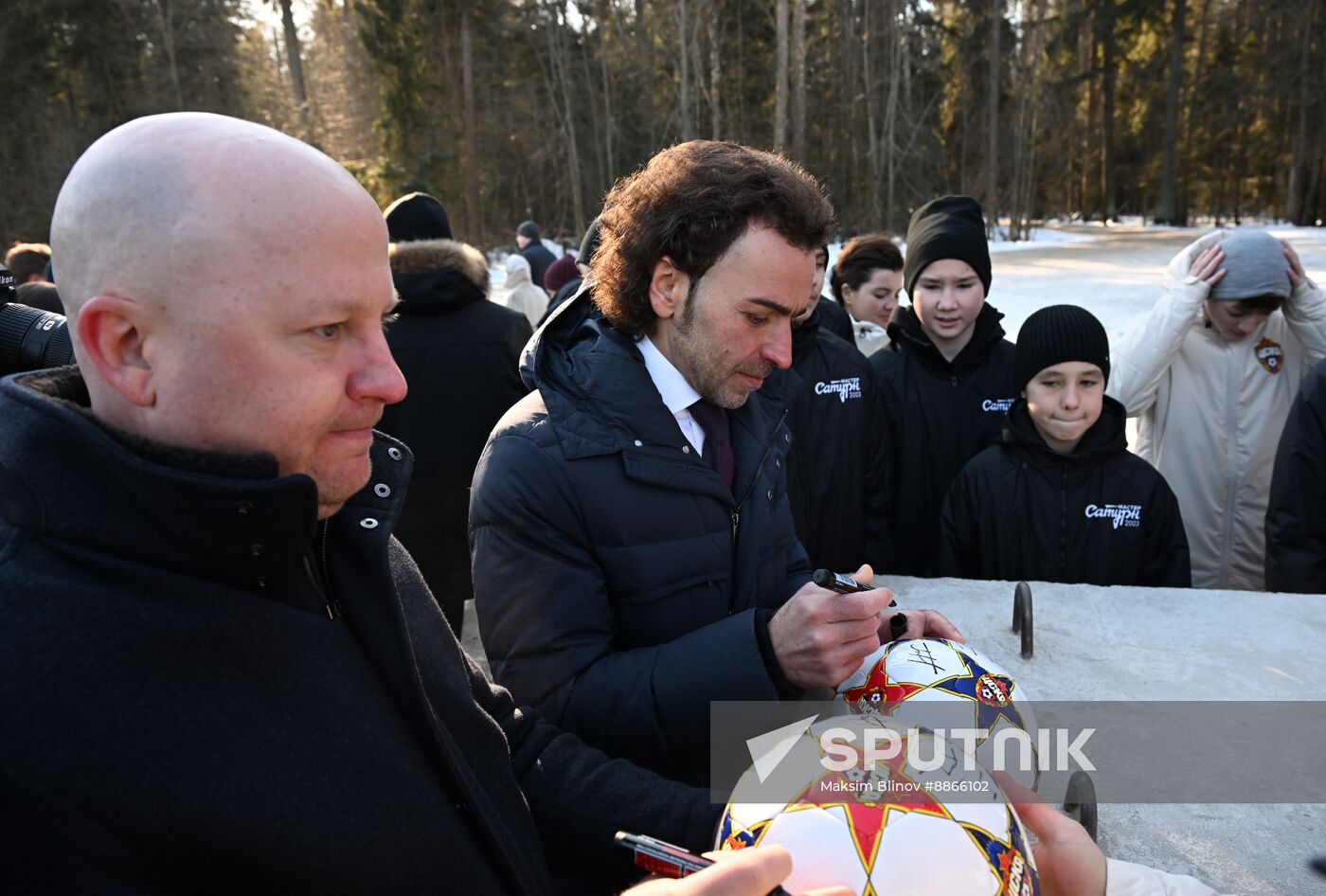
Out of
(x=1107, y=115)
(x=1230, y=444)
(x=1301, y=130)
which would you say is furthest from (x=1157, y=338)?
(x=1107, y=115)

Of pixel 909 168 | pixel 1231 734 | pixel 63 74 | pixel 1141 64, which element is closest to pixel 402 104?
pixel 63 74

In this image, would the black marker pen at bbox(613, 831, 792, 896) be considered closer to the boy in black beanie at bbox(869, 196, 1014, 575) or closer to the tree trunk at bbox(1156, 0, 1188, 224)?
the boy in black beanie at bbox(869, 196, 1014, 575)

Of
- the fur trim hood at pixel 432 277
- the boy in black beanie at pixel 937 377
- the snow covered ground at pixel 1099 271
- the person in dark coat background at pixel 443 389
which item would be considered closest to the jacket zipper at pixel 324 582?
the person in dark coat background at pixel 443 389

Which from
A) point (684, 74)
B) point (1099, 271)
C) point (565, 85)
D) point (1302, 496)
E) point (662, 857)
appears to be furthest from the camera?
point (565, 85)

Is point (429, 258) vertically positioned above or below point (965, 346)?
above

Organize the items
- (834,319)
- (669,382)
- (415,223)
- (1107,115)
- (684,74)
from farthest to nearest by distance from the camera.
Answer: (1107,115)
(684,74)
(834,319)
(415,223)
(669,382)

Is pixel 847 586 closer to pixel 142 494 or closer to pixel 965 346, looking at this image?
pixel 142 494

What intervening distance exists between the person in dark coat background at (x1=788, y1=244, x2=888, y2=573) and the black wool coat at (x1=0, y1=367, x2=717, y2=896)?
9.50 feet

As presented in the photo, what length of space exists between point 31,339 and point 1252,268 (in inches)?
183

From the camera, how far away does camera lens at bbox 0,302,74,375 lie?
173 cm

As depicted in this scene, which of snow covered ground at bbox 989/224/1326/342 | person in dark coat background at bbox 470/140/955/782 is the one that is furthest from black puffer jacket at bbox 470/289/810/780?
snow covered ground at bbox 989/224/1326/342

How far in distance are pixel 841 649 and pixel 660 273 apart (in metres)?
1.00

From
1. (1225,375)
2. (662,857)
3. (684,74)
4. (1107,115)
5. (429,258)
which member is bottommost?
(662,857)

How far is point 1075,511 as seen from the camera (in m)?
3.55
